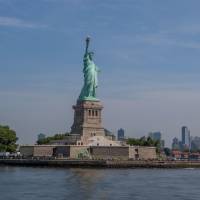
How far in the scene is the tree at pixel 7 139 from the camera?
87500mm

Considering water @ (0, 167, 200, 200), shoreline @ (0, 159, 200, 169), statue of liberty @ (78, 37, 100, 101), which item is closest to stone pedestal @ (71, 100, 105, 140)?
statue of liberty @ (78, 37, 100, 101)

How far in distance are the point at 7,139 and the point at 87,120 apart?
15157 millimetres

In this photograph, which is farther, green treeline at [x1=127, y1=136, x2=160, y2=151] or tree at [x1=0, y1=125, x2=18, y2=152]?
green treeline at [x1=127, y1=136, x2=160, y2=151]

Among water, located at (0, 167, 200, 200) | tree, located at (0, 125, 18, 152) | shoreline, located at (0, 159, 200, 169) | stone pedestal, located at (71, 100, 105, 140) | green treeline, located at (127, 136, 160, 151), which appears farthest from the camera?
green treeline, located at (127, 136, 160, 151)

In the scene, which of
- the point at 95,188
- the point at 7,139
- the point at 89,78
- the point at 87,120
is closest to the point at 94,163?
the point at 87,120

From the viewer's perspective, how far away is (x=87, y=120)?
7844cm

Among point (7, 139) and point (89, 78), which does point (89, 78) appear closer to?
point (89, 78)

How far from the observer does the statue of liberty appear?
80.4 m

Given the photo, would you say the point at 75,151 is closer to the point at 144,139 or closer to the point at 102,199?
the point at 144,139

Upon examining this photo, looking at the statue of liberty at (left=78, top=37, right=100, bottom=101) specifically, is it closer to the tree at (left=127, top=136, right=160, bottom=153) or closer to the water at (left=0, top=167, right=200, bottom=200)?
the tree at (left=127, top=136, right=160, bottom=153)

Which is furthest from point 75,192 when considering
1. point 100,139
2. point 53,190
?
point 100,139

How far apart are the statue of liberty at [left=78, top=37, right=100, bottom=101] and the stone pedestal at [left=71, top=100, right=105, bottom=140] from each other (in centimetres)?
122

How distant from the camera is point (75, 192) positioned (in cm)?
3884

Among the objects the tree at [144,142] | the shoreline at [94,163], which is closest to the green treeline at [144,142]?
the tree at [144,142]
